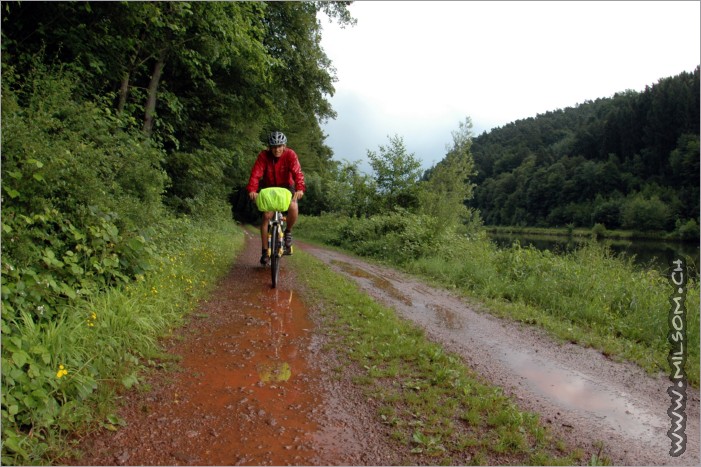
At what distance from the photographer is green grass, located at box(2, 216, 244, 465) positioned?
7.64ft

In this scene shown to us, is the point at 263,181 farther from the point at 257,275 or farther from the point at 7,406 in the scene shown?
the point at 7,406

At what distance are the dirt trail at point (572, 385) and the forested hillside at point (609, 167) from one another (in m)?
58.6

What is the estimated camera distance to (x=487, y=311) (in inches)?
272

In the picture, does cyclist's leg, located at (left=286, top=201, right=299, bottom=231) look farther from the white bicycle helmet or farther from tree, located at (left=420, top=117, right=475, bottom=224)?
tree, located at (left=420, top=117, right=475, bottom=224)

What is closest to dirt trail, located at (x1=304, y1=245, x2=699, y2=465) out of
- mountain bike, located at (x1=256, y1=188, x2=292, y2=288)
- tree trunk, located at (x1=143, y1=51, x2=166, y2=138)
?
mountain bike, located at (x1=256, y1=188, x2=292, y2=288)

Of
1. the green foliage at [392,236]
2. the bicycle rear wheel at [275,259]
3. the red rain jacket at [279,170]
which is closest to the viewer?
the bicycle rear wheel at [275,259]

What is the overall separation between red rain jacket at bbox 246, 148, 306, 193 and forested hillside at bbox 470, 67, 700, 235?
57.9m

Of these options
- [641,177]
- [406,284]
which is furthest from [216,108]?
[641,177]

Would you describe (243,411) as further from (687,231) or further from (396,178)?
(687,231)

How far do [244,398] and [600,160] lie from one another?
102411 millimetres

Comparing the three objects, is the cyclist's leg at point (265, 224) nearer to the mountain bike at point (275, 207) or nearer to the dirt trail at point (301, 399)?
the mountain bike at point (275, 207)

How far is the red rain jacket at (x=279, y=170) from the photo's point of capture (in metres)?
7.22

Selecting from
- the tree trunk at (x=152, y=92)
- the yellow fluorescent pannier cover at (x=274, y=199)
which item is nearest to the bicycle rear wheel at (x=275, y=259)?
the yellow fluorescent pannier cover at (x=274, y=199)

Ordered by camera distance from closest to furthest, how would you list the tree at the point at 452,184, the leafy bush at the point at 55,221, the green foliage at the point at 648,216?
the leafy bush at the point at 55,221 < the tree at the point at 452,184 < the green foliage at the point at 648,216
